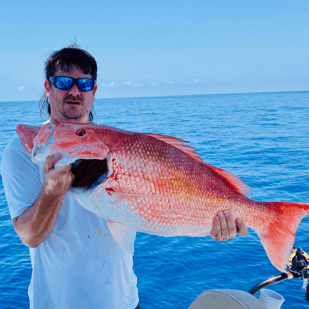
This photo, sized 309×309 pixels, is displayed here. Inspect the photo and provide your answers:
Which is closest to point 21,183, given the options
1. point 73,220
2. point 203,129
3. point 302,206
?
point 73,220

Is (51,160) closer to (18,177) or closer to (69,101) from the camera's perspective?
(18,177)

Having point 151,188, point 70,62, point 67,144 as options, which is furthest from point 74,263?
point 70,62

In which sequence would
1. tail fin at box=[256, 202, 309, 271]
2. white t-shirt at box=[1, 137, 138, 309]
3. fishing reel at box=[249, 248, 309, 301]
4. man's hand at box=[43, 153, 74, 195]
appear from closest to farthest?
man's hand at box=[43, 153, 74, 195] → white t-shirt at box=[1, 137, 138, 309] → tail fin at box=[256, 202, 309, 271] → fishing reel at box=[249, 248, 309, 301]

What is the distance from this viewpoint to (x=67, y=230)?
2104mm

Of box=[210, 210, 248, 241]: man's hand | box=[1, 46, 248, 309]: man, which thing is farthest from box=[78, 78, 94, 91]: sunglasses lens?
box=[210, 210, 248, 241]: man's hand

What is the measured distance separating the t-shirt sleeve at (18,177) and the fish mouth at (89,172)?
0.40 meters

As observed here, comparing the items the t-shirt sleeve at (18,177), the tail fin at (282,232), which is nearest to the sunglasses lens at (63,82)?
the t-shirt sleeve at (18,177)

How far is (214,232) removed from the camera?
2055 millimetres

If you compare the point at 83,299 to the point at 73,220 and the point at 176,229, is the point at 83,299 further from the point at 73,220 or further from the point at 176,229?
the point at 176,229

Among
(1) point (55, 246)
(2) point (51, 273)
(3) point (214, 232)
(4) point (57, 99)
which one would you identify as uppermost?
(4) point (57, 99)

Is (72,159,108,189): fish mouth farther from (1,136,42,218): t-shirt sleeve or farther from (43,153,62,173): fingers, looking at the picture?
(1,136,42,218): t-shirt sleeve

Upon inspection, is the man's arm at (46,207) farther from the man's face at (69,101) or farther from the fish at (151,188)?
the man's face at (69,101)

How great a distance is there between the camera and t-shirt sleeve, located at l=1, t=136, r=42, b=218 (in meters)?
1.97

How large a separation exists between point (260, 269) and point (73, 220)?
214 inches
